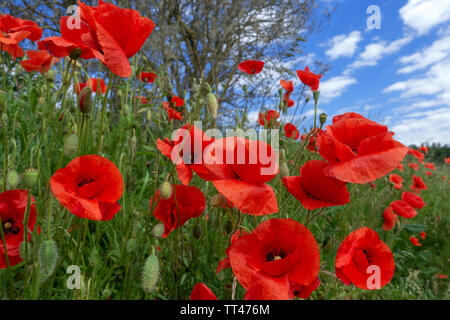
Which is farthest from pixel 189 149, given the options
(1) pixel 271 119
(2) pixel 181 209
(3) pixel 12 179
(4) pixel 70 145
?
(1) pixel 271 119

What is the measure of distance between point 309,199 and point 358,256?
18 centimetres

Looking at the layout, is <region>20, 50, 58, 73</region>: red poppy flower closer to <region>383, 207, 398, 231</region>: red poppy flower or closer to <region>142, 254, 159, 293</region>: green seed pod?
<region>142, 254, 159, 293</region>: green seed pod

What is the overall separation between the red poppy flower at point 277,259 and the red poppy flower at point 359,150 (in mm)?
123

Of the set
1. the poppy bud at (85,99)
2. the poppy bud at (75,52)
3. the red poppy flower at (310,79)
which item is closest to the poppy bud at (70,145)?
the poppy bud at (85,99)

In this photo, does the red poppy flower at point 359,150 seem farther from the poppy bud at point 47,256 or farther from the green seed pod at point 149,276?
the poppy bud at point 47,256

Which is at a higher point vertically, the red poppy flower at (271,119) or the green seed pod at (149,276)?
the red poppy flower at (271,119)

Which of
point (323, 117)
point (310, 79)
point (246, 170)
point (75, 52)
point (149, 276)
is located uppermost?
point (310, 79)

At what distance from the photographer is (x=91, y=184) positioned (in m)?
0.54

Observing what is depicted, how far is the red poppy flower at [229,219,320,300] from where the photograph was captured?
1.50ft

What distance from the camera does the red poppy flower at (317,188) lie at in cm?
52

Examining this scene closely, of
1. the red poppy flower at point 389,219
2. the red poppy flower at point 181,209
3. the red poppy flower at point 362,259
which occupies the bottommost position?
the red poppy flower at point 389,219

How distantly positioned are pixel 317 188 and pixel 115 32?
0.49 meters

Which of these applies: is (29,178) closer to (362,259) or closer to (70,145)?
(70,145)
